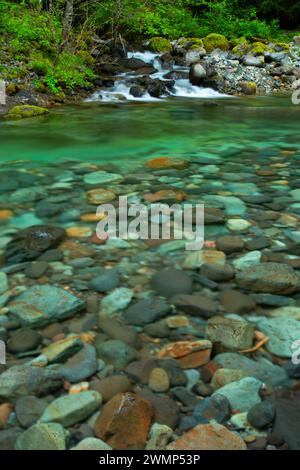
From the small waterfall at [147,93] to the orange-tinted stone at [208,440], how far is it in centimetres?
912

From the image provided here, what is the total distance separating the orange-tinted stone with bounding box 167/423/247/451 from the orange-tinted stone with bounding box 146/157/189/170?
330 centimetres

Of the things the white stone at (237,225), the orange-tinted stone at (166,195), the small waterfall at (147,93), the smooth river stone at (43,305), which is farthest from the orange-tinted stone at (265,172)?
the small waterfall at (147,93)

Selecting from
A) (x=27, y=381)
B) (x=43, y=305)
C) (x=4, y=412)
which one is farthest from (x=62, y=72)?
(x=4, y=412)

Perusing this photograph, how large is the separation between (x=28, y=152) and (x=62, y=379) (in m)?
4.00

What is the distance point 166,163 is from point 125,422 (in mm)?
3429

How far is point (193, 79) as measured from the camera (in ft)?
39.5

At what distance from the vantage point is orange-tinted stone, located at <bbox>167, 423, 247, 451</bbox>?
1.36 metres

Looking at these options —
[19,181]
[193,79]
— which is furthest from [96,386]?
[193,79]

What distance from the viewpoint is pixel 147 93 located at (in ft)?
35.1

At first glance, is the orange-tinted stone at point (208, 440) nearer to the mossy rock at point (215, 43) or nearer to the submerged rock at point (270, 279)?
the submerged rock at point (270, 279)

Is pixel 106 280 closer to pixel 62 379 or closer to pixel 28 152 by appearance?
pixel 62 379

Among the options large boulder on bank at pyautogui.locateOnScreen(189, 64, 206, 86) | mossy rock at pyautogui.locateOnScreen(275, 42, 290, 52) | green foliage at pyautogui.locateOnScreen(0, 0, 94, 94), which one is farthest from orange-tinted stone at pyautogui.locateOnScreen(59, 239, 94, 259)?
mossy rock at pyautogui.locateOnScreen(275, 42, 290, 52)

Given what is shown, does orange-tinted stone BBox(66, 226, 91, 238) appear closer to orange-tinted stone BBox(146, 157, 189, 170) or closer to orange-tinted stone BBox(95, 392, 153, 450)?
orange-tinted stone BBox(95, 392, 153, 450)

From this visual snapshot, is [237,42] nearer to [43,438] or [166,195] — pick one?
[166,195]
